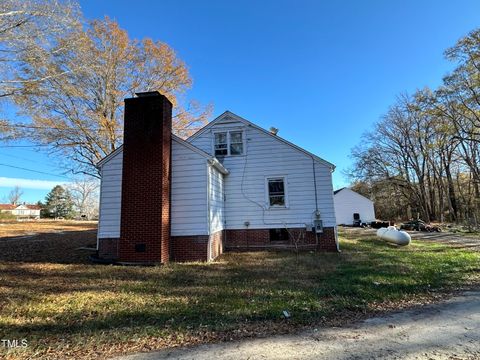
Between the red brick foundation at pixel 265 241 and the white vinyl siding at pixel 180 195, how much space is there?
331 cm

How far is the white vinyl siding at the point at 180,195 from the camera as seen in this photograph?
1009 cm

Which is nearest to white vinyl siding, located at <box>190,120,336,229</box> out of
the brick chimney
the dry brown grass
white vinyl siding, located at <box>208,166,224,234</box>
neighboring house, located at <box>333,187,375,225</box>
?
white vinyl siding, located at <box>208,166,224,234</box>

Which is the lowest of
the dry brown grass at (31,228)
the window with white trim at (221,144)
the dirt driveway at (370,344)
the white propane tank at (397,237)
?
the dirt driveway at (370,344)

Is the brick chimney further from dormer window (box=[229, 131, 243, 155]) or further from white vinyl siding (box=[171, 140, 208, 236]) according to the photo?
dormer window (box=[229, 131, 243, 155])

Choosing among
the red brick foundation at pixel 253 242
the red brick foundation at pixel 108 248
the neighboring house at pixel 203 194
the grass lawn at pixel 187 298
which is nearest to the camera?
the grass lawn at pixel 187 298

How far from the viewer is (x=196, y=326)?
4.29 m

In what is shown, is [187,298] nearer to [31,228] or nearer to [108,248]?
[108,248]

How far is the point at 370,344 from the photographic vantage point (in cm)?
370

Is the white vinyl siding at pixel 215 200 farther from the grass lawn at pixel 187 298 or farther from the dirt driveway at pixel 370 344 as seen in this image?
the dirt driveway at pixel 370 344

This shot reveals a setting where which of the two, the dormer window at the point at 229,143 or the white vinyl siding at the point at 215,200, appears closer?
the white vinyl siding at the point at 215,200

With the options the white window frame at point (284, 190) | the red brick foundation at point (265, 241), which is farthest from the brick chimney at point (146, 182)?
the white window frame at point (284, 190)

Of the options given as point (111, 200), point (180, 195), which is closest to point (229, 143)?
point (180, 195)

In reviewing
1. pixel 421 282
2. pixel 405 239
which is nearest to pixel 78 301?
pixel 421 282

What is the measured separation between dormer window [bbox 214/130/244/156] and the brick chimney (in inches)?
151
